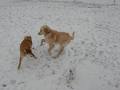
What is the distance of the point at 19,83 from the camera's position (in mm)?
6031

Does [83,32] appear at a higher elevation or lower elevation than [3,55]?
higher

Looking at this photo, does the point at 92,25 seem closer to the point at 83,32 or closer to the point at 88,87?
the point at 83,32

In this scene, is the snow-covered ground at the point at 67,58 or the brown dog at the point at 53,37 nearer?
the snow-covered ground at the point at 67,58

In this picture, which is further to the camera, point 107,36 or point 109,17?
point 109,17

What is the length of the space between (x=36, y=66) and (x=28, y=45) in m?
0.77

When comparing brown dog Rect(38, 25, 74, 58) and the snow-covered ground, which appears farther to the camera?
brown dog Rect(38, 25, 74, 58)

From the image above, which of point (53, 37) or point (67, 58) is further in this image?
point (67, 58)

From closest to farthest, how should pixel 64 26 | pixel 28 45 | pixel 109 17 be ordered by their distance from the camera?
1. pixel 28 45
2. pixel 64 26
3. pixel 109 17

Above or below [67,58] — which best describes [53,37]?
above

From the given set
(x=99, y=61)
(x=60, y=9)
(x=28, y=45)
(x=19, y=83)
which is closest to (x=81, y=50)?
(x=99, y=61)

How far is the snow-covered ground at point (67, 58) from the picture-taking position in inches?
242

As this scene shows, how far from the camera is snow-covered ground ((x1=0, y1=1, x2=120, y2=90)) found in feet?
20.2

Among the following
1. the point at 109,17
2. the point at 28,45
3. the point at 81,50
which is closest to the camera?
the point at 28,45

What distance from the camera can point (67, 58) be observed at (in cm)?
733
